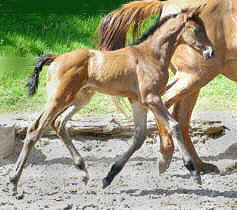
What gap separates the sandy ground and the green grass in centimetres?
103

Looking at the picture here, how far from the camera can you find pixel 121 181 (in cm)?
514

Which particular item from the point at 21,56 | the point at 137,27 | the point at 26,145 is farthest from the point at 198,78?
the point at 21,56

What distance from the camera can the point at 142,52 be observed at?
466 cm

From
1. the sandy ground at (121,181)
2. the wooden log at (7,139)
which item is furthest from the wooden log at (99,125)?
the wooden log at (7,139)

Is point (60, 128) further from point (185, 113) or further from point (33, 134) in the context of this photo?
point (185, 113)

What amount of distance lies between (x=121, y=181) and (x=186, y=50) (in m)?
1.30

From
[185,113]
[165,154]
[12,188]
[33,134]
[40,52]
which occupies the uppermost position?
[33,134]

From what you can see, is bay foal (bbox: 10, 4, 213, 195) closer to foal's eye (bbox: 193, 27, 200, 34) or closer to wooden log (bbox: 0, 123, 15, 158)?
foal's eye (bbox: 193, 27, 200, 34)

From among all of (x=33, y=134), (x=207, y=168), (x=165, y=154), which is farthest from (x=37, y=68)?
(x=207, y=168)

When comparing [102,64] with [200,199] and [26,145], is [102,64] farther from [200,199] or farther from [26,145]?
[200,199]

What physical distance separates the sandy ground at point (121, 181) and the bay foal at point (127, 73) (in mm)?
250

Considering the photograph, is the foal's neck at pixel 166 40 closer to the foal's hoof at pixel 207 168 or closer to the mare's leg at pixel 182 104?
the mare's leg at pixel 182 104

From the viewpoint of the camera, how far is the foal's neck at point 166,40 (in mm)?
4668

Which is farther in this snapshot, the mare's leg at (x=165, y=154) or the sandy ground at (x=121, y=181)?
the mare's leg at (x=165, y=154)
